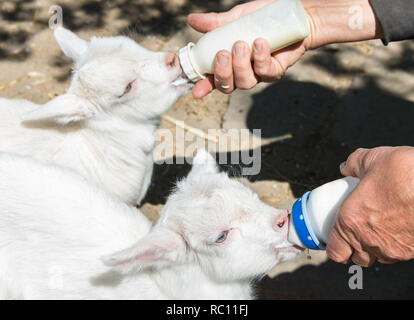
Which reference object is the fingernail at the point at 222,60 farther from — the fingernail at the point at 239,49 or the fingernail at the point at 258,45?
the fingernail at the point at 258,45

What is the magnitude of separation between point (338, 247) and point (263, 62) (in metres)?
1.16

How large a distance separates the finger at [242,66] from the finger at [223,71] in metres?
0.04

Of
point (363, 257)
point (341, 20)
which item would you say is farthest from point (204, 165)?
point (341, 20)

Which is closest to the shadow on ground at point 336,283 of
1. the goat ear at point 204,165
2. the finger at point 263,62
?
the goat ear at point 204,165

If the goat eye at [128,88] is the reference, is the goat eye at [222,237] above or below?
below

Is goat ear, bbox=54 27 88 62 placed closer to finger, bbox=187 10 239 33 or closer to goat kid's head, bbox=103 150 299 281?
finger, bbox=187 10 239 33

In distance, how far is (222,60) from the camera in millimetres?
2605

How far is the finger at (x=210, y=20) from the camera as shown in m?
3.09

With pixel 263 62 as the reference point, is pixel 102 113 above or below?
below

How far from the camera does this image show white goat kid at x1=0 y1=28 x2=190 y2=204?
3.00 m

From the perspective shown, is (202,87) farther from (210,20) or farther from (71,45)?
(71,45)

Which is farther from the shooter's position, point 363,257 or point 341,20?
point 341,20
